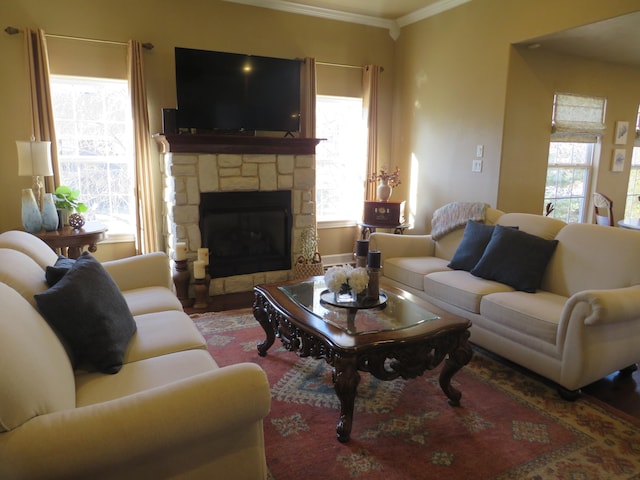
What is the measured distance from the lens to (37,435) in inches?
45.7

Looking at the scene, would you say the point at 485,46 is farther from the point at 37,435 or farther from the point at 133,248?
the point at 37,435

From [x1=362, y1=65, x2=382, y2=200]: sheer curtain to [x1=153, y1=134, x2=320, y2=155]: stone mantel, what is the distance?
949 millimetres

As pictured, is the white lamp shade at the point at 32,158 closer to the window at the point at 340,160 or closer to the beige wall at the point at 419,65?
the beige wall at the point at 419,65

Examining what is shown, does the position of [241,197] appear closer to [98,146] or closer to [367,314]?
[98,146]

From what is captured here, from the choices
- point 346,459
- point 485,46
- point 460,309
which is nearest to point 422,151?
point 485,46

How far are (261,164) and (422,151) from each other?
193 cm

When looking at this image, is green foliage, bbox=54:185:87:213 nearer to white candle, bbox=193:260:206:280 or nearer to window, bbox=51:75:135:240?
window, bbox=51:75:135:240

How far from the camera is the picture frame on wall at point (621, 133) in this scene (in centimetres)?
522

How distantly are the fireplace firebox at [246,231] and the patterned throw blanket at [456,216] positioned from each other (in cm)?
153

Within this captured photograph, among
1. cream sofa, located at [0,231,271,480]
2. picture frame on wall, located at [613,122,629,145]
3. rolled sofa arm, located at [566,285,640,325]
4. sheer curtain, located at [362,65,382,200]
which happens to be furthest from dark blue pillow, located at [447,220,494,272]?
picture frame on wall, located at [613,122,629,145]

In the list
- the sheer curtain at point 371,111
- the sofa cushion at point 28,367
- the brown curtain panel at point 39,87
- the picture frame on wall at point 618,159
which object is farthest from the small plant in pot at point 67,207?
the picture frame on wall at point 618,159

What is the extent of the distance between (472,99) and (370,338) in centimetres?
325

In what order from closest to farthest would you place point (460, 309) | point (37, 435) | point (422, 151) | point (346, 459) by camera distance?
point (37, 435) < point (346, 459) < point (460, 309) < point (422, 151)

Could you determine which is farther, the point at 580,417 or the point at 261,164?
the point at 261,164
